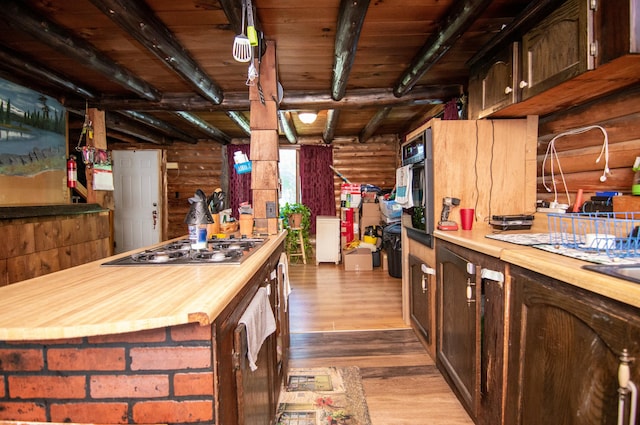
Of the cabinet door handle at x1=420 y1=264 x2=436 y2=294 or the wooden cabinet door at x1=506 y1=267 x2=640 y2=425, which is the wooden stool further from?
the wooden cabinet door at x1=506 y1=267 x2=640 y2=425

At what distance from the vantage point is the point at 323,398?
196cm

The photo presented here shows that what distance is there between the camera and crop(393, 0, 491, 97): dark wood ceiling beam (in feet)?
6.11

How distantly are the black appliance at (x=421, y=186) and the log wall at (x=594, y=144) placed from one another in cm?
90

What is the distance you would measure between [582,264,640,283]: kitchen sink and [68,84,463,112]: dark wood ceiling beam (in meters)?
2.97

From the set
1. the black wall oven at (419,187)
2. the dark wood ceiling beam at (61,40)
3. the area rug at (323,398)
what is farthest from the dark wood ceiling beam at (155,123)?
the area rug at (323,398)

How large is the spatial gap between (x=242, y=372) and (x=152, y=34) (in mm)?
2219

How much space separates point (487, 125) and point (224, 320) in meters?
2.34

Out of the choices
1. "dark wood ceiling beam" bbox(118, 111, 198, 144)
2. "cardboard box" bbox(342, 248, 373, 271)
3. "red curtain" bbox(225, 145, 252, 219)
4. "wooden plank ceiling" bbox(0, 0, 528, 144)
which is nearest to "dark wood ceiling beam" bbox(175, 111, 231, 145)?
"red curtain" bbox(225, 145, 252, 219)

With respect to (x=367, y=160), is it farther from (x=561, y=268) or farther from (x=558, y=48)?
(x=561, y=268)

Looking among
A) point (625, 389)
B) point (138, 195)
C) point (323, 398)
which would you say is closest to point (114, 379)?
point (625, 389)

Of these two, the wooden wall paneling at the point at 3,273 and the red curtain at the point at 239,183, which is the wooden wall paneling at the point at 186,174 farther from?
the wooden wall paneling at the point at 3,273

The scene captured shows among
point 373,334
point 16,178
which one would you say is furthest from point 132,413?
point 16,178

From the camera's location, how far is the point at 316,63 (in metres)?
2.89

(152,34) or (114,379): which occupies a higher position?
(152,34)
